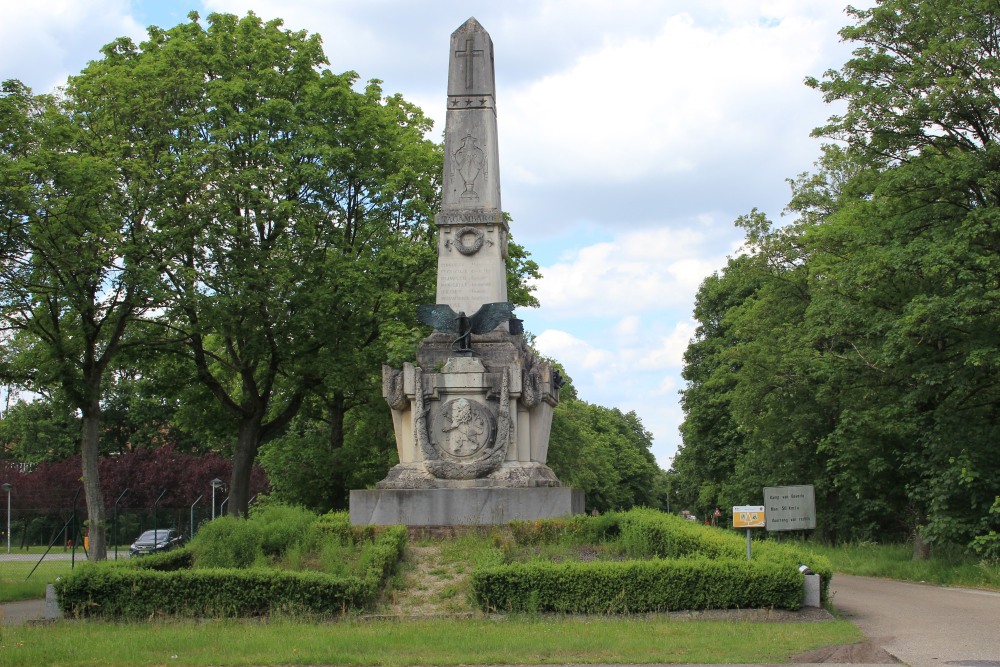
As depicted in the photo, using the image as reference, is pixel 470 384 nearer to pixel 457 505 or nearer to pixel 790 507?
pixel 457 505

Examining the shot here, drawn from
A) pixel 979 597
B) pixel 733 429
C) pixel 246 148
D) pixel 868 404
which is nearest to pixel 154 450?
pixel 733 429

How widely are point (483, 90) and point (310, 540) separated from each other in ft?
30.2

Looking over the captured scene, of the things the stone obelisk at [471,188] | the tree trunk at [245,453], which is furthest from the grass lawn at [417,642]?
the tree trunk at [245,453]

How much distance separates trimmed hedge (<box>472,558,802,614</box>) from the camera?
44.6 ft

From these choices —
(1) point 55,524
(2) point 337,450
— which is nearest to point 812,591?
(2) point 337,450

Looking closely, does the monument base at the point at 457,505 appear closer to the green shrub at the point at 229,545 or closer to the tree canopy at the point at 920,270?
the green shrub at the point at 229,545

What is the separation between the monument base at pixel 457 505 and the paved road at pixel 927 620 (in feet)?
15.6

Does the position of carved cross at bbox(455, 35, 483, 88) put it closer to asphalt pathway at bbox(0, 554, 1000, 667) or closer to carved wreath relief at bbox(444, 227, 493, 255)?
carved wreath relief at bbox(444, 227, 493, 255)

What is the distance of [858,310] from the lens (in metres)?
23.8

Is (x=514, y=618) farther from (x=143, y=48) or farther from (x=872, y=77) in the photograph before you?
(x=143, y=48)

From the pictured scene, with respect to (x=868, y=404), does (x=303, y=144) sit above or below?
above

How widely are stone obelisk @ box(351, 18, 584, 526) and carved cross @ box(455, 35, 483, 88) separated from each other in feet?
0.06

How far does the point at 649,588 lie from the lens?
44.8 feet

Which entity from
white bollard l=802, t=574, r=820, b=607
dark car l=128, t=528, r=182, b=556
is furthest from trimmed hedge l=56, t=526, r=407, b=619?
dark car l=128, t=528, r=182, b=556
